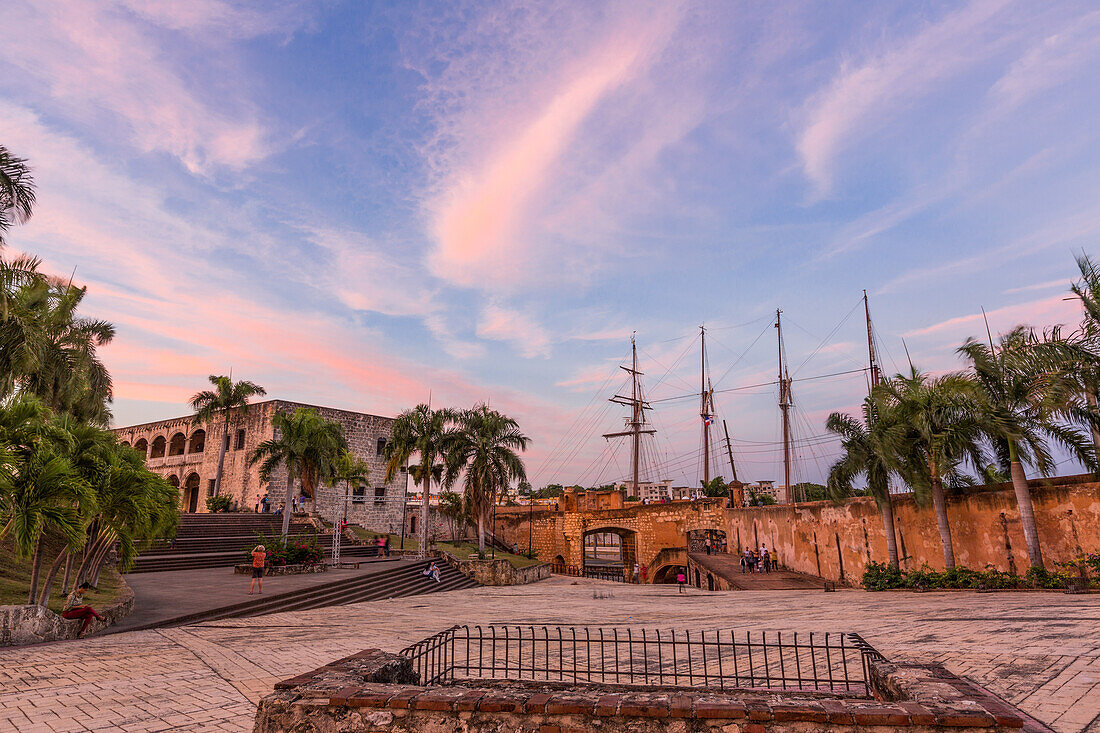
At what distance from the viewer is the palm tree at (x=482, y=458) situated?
91.9 ft

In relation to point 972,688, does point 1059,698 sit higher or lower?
lower

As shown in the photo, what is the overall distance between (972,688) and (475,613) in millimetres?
12885

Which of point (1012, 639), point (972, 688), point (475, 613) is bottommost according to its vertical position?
point (475, 613)

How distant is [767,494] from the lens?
7162 cm

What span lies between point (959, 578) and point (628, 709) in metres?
16.0

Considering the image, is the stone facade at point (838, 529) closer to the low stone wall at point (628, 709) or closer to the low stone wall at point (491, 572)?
the low stone wall at point (491, 572)

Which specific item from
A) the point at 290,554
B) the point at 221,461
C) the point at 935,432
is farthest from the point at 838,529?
the point at 221,461

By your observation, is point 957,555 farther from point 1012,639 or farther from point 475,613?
point 475,613

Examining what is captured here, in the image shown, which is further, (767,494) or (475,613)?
(767,494)

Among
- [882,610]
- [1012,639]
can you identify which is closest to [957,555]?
[882,610]

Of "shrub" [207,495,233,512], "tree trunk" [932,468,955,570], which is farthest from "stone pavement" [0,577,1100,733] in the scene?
"shrub" [207,495,233,512]

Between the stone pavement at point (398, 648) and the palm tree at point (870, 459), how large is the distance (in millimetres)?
3236

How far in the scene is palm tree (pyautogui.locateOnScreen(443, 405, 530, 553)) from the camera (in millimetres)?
28000

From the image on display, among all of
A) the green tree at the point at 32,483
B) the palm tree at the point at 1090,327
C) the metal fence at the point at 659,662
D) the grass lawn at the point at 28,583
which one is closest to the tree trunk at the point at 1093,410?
the palm tree at the point at 1090,327
